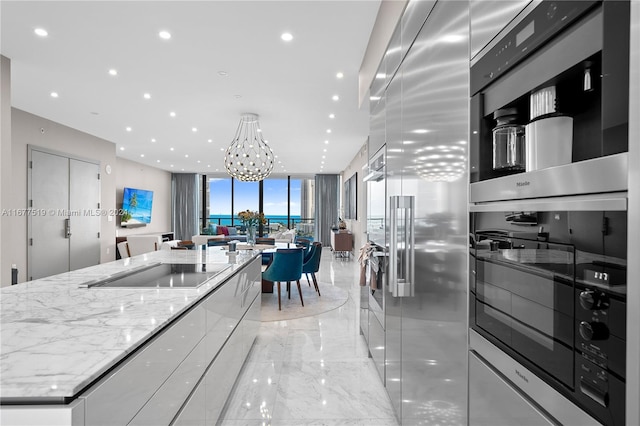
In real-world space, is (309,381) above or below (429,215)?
below

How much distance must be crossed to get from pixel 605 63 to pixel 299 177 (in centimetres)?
1303

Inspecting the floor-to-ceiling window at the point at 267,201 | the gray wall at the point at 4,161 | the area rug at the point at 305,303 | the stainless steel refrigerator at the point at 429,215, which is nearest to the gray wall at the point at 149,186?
the floor-to-ceiling window at the point at 267,201

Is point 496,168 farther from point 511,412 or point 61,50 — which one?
point 61,50

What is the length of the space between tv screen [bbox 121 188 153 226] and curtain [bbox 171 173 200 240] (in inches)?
72.5

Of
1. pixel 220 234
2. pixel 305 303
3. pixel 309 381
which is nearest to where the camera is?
pixel 309 381

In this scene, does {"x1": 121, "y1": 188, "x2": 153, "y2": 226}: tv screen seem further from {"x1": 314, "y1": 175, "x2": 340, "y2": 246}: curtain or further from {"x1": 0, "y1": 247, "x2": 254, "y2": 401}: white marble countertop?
{"x1": 0, "y1": 247, "x2": 254, "y2": 401}: white marble countertop

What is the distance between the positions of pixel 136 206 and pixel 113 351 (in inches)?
409

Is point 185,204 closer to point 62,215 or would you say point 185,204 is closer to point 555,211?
point 62,215

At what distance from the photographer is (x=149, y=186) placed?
11320 millimetres

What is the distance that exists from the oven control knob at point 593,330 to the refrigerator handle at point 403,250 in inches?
39.9

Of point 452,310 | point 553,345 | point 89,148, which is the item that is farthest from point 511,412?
point 89,148

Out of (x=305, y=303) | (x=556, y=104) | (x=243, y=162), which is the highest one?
(x=243, y=162)

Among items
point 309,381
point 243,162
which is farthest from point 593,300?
point 243,162

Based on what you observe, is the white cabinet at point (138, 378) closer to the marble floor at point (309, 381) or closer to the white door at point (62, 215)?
the marble floor at point (309, 381)
